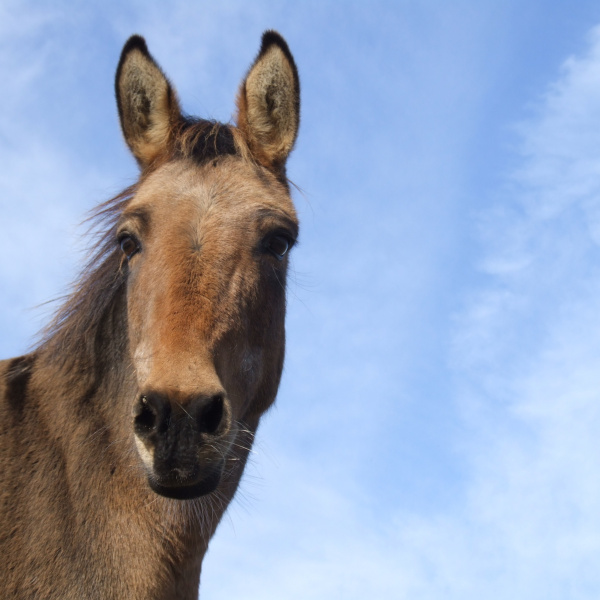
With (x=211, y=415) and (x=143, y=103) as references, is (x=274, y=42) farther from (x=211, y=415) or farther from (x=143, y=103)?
(x=211, y=415)

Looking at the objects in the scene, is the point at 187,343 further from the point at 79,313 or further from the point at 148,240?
the point at 79,313

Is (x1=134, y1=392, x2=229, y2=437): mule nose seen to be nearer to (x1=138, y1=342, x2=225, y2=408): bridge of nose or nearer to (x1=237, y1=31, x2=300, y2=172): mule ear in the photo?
(x1=138, y1=342, x2=225, y2=408): bridge of nose

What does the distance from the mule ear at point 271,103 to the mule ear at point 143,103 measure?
0.70 m

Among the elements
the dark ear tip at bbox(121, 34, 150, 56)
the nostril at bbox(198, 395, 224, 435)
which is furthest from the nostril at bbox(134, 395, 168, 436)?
the dark ear tip at bbox(121, 34, 150, 56)

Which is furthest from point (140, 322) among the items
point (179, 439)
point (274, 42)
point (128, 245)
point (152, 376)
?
point (274, 42)

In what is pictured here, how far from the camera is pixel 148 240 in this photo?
4973 mm

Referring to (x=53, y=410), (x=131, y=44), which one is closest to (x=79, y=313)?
(x=53, y=410)

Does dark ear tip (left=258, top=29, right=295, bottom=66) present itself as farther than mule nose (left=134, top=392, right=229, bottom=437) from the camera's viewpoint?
Yes

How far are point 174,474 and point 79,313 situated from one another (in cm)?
221

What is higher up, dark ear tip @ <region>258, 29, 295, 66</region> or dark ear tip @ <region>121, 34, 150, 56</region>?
dark ear tip @ <region>258, 29, 295, 66</region>

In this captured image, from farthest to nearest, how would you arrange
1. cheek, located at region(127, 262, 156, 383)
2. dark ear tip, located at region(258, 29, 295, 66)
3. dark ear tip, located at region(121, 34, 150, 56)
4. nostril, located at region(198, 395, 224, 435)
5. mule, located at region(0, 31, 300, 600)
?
dark ear tip, located at region(258, 29, 295, 66), dark ear tip, located at region(121, 34, 150, 56), cheek, located at region(127, 262, 156, 383), mule, located at region(0, 31, 300, 600), nostril, located at region(198, 395, 224, 435)

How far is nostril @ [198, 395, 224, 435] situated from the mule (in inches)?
0.4

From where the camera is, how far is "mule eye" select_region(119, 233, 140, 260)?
5164 mm

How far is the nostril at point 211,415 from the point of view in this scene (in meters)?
3.82
